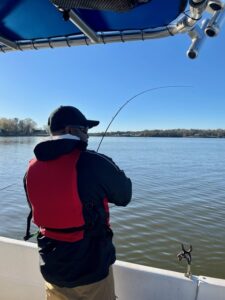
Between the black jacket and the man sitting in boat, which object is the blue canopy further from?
the black jacket

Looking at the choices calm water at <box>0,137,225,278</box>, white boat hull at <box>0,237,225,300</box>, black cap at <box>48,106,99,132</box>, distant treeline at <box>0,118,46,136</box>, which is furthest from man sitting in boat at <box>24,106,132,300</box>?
distant treeline at <box>0,118,46,136</box>

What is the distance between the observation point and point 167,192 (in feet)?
39.1

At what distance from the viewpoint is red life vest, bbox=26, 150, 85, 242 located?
1702 mm

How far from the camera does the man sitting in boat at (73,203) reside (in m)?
1.70

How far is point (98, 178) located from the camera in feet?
5.53

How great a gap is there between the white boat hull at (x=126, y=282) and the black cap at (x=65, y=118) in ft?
3.63

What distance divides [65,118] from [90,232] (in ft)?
1.96

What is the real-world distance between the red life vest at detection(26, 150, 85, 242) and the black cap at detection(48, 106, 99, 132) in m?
0.18

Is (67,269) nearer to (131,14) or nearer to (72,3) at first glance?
(72,3)

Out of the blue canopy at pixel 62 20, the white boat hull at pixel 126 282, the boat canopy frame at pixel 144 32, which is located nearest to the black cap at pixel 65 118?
the boat canopy frame at pixel 144 32

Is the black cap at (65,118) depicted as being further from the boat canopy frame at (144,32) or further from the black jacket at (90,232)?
the boat canopy frame at (144,32)

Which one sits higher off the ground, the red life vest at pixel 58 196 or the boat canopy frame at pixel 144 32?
the boat canopy frame at pixel 144 32

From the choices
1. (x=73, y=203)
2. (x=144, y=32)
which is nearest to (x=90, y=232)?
(x=73, y=203)

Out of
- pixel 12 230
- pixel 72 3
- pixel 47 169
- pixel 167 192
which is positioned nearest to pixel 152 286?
pixel 47 169
